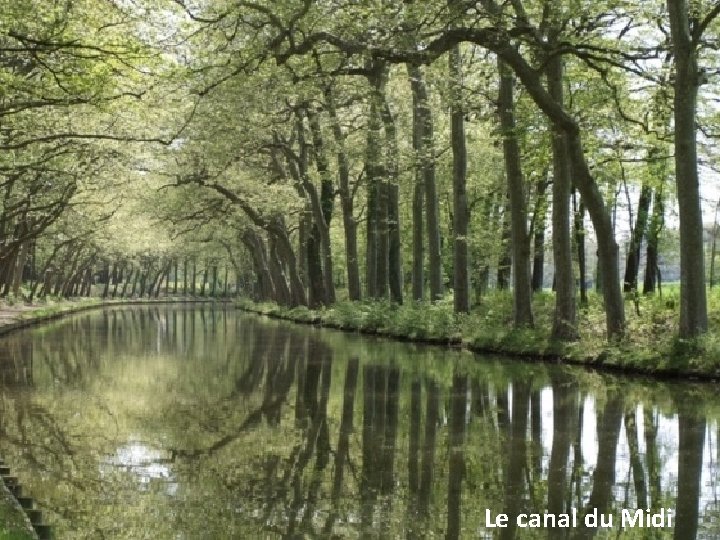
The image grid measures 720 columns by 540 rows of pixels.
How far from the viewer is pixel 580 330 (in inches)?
925

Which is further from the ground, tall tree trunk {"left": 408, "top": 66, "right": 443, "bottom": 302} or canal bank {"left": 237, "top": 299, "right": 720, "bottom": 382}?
tall tree trunk {"left": 408, "top": 66, "right": 443, "bottom": 302}

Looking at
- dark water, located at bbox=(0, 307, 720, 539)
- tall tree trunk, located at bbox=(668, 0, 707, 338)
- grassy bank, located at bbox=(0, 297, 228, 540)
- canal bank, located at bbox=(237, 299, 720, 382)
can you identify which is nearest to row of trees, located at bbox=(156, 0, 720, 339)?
tall tree trunk, located at bbox=(668, 0, 707, 338)

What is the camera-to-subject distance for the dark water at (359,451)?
24.5ft

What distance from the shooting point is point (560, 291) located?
22.4 metres

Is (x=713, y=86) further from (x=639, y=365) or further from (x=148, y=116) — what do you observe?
(x=148, y=116)

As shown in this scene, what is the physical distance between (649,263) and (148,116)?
56.6 feet

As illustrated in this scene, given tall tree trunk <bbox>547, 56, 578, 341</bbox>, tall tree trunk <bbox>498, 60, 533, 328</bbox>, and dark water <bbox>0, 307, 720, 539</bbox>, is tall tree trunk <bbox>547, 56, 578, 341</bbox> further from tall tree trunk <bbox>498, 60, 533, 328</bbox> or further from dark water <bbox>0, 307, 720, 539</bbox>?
dark water <bbox>0, 307, 720, 539</bbox>

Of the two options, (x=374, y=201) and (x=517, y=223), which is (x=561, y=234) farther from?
(x=374, y=201)

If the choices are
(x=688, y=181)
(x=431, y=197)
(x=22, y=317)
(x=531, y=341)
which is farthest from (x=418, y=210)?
(x=22, y=317)

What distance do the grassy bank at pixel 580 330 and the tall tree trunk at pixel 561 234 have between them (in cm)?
51

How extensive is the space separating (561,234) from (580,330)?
2.54 m

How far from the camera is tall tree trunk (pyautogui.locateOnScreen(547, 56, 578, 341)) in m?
22.0

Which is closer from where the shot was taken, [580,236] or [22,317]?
[580,236]

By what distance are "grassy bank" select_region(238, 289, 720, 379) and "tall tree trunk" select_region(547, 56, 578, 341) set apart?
1.68ft
